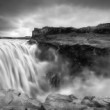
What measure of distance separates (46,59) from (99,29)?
4295 mm

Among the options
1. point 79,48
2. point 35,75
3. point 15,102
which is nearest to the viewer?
point 15,102

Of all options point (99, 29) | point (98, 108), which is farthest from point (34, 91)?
point (99, 29)

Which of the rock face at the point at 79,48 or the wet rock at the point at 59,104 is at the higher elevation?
the rock face at the point at 79,48

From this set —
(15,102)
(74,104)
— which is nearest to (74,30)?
(74,104)

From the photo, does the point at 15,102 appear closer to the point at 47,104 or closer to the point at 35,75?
the point at 47,104

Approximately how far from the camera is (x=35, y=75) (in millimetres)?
11062

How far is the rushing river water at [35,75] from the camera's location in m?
9.72

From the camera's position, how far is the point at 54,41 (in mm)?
12547

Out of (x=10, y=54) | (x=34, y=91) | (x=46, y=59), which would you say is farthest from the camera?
(x=46, y=59)

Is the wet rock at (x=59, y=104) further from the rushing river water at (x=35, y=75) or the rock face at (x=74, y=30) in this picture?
the rock face at (x=74, y=30)

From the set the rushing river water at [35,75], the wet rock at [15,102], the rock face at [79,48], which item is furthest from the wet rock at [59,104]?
the rock face at [79,48]

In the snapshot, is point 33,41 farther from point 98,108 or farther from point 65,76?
point 98,108

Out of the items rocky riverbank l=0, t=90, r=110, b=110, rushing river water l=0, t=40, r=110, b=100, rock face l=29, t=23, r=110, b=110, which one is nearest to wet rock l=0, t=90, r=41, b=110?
rocky riverbank l=0, t=90, r=110, b=110

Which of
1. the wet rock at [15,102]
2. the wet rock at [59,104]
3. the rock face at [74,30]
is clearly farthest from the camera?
the rock face at [74,30]
